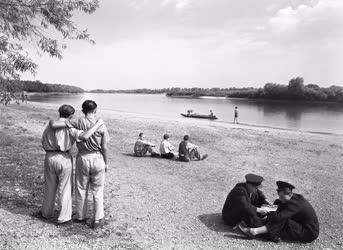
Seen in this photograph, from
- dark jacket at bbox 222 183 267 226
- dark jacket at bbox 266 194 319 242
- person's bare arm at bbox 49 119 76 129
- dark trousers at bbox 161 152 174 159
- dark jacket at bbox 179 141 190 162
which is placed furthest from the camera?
dark trousers at bbox 161 152 174 159

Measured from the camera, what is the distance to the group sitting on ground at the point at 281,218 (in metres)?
6.62

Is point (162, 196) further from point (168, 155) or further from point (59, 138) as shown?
point (168, 155)

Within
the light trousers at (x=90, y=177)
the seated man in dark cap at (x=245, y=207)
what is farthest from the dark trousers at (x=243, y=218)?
the light trousers at (x=90, y=177)

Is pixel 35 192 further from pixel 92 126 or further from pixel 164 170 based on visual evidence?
pixel 164 170

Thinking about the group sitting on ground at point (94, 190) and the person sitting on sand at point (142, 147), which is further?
the person sitting on sand at point (142, 147)

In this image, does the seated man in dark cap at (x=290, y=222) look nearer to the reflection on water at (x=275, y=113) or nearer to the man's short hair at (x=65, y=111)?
the man's short hair at (x=65, y=111)

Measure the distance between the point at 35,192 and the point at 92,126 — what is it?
11.4ft

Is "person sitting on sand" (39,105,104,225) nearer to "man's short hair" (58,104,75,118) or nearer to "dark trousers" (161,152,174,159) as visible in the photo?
"man's short hair" (58,104,75,118)

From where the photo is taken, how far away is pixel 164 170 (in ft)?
40.9

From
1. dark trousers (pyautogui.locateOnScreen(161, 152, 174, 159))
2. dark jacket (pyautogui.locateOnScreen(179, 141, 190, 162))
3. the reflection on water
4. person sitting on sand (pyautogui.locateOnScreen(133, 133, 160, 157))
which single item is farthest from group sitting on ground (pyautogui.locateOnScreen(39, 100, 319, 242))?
the reflection on water

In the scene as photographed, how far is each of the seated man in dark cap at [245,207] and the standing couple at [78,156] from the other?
285cm

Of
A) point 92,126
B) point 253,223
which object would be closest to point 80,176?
point 92,126

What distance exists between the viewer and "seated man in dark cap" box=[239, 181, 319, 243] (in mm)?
6609

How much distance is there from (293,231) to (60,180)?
477 centimetres
